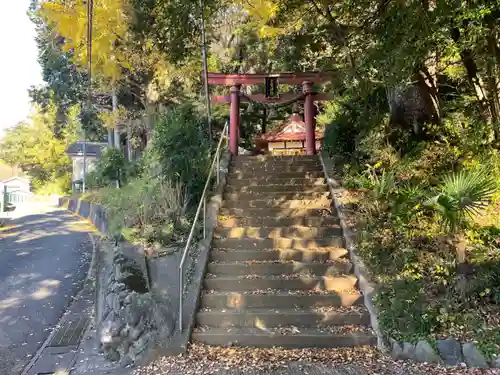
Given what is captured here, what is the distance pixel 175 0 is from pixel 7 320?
5789mm

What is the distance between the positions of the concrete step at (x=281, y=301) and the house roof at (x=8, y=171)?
5470 centimetres

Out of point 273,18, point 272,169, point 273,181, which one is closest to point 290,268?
point 273,181

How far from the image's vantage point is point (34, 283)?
8.19 meters

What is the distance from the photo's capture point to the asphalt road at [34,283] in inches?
224

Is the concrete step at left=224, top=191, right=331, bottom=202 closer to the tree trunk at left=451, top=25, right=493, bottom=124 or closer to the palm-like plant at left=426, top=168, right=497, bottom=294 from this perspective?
the tree trunk at left=451, top=25, right=493, bottom=124

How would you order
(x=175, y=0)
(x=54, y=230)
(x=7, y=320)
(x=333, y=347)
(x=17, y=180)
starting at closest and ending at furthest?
(x=333, y=347) → (x=7, y=320) → (x=175, y=0) → (x=54, y=230) → (x=17, y=180)

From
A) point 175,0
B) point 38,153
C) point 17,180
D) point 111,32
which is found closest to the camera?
point 175,0

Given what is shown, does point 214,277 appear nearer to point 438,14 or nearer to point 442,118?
point 438,14

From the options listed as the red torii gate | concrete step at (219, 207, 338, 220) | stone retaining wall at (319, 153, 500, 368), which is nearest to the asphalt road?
concrete step at (219, 207, 338, 220)

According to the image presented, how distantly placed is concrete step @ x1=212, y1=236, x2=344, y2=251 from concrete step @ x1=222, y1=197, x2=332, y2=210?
118 centimetres

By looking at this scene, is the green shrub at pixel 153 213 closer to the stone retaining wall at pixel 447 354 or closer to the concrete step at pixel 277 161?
the concrete step at pixel 277 161

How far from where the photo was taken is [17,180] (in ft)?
154

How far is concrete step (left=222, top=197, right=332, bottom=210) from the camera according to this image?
25.3ft

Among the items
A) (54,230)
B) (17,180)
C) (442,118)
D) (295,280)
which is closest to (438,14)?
(442,118)
